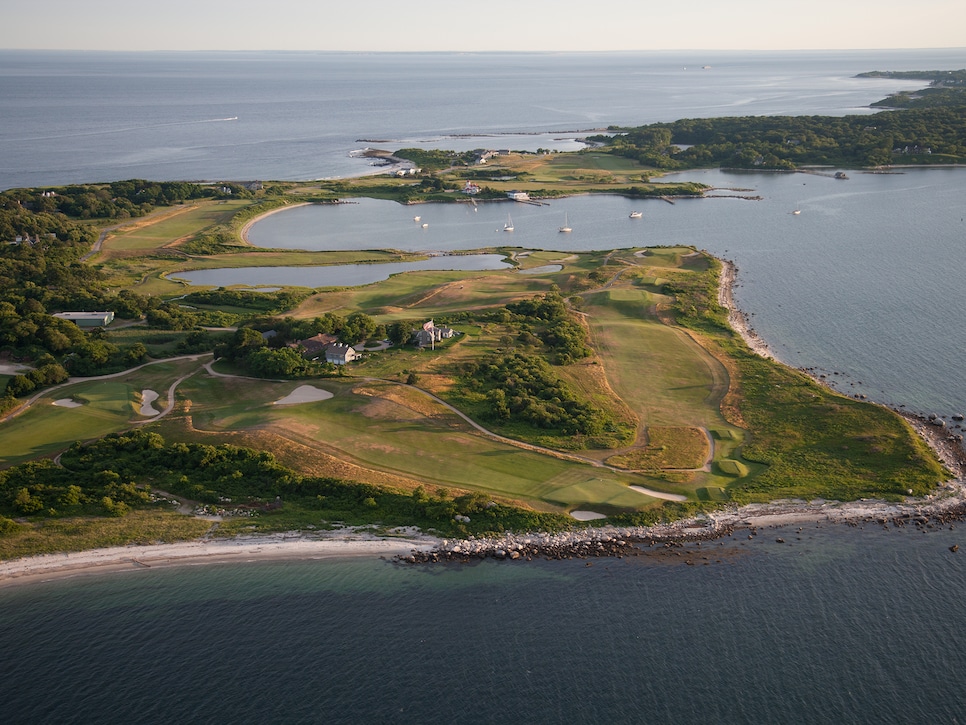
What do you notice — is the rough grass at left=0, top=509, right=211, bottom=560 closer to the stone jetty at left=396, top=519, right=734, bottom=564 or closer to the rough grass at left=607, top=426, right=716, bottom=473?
the stone jetty at left=396, top=519, right=734, bottom=564

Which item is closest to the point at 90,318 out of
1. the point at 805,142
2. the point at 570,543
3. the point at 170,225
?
the point at 170,225

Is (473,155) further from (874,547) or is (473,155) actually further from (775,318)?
(874,547)

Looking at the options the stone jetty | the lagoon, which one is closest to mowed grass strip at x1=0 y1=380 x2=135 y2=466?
the stone jetty

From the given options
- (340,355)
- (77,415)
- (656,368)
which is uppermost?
(340,355)

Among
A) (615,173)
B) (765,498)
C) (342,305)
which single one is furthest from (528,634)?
(615,173)

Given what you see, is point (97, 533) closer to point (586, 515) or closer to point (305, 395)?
point (305, 395)

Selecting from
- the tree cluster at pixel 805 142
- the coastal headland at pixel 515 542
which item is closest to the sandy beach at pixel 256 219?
the tree cluster at pixel 805 142
